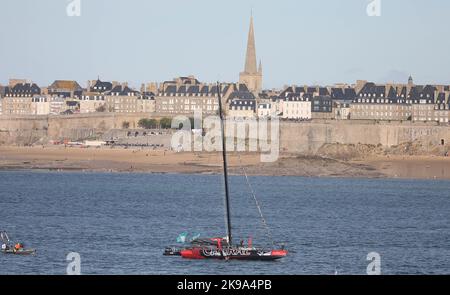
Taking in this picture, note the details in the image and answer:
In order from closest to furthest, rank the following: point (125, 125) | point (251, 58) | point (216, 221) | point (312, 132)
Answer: point (216, 221)
point (312, 132)
point (125, 125)
point (251, 58)

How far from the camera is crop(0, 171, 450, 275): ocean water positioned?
3516cm

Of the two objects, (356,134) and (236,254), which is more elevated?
(236,254)

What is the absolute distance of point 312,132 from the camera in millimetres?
98188

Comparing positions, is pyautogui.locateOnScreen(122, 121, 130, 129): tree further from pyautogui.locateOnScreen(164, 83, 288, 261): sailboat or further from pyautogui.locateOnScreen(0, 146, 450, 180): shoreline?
pyautogui.locateOnScreen(164, 83, 288, 261): sailboat

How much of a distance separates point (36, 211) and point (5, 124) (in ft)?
191

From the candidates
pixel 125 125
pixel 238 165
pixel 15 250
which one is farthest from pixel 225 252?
pixel 125 125

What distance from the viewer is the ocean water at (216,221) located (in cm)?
3516

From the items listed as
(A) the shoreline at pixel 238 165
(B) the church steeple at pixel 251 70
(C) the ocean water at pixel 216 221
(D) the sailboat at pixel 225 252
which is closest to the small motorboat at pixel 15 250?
(C) the ocean water at pixel 216 221

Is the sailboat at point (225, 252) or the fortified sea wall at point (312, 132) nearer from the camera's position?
the sailboat at point (225, 252)

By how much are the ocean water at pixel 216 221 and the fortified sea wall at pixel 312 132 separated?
15.7 meters

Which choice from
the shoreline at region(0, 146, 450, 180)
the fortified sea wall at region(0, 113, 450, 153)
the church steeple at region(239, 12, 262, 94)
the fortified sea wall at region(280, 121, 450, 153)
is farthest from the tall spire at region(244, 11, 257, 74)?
the shoreline at region(0, 146, 450, 180)

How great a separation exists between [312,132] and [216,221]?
49.9 m

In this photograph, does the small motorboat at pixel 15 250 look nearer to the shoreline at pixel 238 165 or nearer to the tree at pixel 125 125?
the shoreline at pixel 238 165

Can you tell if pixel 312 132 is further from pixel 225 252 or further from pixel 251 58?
pixel 225 252
